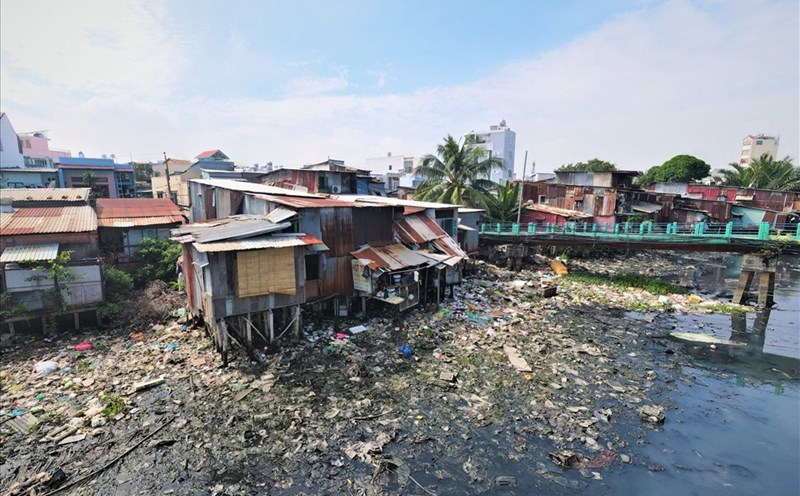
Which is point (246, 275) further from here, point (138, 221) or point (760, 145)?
point (760, 145)

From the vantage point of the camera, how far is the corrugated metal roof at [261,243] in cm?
1127

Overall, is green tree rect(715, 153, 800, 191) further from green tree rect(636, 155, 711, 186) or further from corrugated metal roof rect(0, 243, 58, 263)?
corrugated metal roof rect(0, 243, 58, 263)

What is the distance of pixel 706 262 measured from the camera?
1304 inches

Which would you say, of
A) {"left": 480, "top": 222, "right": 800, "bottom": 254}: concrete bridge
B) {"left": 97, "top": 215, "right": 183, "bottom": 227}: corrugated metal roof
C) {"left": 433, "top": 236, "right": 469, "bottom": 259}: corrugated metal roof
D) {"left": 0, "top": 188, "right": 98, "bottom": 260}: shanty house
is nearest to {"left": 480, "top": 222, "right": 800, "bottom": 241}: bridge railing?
{"left": 480, "top": 222, "right": 800, "bottom": 254}: concrete bridge

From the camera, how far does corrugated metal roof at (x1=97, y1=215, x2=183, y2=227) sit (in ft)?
58.2

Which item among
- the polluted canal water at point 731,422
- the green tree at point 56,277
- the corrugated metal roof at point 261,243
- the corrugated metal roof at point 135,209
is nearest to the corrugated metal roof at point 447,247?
the corrugated metal roof at point 261,243

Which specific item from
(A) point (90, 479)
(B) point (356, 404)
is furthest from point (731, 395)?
(A) point (90, 479)

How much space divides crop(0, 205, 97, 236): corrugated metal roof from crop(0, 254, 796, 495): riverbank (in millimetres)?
4385

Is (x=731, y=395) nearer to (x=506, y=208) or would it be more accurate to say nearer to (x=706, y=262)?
(x=506, y=208)

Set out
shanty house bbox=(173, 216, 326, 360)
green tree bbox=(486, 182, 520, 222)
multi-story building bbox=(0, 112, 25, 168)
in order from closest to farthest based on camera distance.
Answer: shanty house bbox=(173, 216, 326, 360) < multi-story building bbox=(0, 112, 25, 168) < green tree bbox=(486, 182, 520, 222)

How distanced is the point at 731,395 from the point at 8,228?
81.6 ft

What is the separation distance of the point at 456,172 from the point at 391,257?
15001 millimetres

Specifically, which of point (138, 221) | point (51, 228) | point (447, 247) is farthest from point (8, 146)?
point (447, 247)

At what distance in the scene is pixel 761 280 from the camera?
20109 mm
